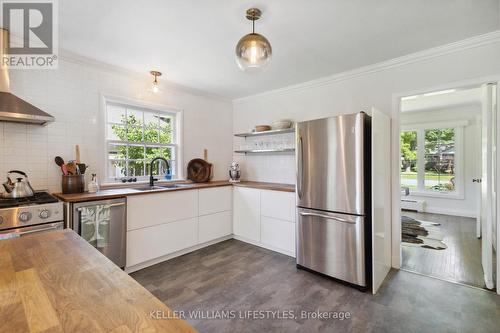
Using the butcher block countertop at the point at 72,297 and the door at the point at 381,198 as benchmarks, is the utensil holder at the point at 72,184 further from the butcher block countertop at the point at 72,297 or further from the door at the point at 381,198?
the door at the point at 381,198

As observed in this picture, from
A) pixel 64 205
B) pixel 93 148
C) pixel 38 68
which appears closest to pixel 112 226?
pixel 64 205

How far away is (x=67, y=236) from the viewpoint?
121 centimetres

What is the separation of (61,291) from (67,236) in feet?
2.01

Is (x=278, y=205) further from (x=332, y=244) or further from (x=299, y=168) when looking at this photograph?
(x=332, y=244)

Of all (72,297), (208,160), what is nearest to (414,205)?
(208,160)

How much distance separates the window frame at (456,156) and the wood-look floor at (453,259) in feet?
4.92

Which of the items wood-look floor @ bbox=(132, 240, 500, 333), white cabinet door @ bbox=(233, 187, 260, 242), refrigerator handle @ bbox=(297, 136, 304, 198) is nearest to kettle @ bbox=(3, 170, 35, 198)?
wood-look floor @ bbox=(132, 240, 500, 333)

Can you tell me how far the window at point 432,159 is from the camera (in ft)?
17.8

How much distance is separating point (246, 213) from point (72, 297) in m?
2.93

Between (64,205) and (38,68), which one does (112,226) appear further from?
(38,68)

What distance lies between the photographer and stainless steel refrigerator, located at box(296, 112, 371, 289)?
7.56ft

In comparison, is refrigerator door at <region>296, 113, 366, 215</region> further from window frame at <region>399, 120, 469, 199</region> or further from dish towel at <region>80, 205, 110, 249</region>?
window frame at <region>399, 120, 469, 199</region>

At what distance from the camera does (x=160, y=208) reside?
288 centimetres

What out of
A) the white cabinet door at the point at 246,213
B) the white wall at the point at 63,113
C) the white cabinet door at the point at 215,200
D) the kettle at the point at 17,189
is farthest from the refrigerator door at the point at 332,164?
the kettle at the point at 17,189
